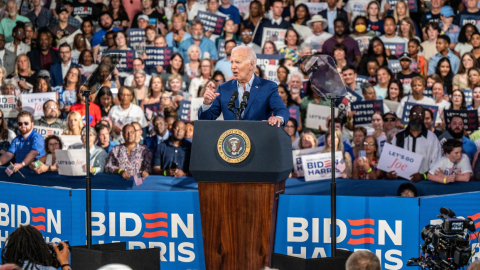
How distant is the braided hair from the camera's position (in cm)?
425

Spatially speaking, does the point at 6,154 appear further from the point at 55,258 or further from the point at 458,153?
the point at 458,153

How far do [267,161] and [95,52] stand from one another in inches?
274

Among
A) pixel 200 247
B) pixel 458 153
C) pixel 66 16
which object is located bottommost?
pixel 200 247

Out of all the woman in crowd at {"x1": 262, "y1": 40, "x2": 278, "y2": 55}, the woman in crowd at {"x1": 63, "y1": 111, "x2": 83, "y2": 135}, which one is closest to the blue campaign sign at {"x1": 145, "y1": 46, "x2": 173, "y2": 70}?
the woman in crowd at {"x1": 262, "y1": 40, "x2": 278, "y2": 55}

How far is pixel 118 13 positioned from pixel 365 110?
467cm

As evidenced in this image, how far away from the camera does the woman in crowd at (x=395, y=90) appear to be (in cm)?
947

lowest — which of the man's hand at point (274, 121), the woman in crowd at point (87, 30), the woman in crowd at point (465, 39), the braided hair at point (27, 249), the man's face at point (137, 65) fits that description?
the braided hair at point (27, 249)

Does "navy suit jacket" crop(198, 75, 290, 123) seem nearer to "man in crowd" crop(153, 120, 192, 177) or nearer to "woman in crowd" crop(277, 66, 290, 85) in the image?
"man in crowd" crop(153, 120, 192, 177)

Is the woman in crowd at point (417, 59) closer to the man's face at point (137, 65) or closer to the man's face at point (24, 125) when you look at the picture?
the man's face at point (137, 65)

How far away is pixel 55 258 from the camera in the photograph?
4.83 m

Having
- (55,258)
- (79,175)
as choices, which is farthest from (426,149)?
(55,258)

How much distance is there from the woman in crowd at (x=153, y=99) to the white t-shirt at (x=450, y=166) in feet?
11.9

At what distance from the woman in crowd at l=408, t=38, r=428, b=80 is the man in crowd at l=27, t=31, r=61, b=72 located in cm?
503

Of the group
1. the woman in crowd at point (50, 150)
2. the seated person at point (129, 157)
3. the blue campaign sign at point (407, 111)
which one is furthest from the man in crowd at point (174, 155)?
the blue campaign sign at point (407, 111)
